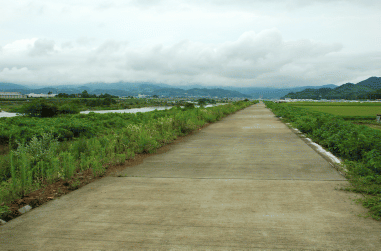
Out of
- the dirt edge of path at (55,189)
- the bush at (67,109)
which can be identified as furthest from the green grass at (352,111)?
the dirt edge of path at (55,189)

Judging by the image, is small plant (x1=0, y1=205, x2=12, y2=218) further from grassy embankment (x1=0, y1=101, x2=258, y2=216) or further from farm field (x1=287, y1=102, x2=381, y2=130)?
farm field (x1=287, y1=102, x2=381, y2=130)

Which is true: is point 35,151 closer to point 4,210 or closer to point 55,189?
point 55,189

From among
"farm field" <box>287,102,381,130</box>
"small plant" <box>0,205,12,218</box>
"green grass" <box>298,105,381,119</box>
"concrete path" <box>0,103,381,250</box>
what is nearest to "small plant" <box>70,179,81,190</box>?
"concrete path" <box>0,103,381,250</box>

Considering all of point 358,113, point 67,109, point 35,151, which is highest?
point 67,109

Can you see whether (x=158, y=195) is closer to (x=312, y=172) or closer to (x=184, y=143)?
(x=312, y=172)

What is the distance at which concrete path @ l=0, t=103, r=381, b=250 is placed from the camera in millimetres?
3188

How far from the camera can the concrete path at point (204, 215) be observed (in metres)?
3.19

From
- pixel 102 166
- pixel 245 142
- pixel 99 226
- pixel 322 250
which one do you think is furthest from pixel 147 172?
pixel 245 142

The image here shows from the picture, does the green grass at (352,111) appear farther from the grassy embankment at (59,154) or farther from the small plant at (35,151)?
the small plant at (35,151)

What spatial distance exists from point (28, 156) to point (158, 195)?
3.21 metres

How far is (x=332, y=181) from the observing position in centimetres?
555

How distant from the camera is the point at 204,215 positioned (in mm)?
3900

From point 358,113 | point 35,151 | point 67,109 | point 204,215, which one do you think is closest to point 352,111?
point 358,113

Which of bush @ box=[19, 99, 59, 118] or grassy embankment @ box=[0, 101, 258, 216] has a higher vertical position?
bush @ box=[19, 99, 59, 118]
